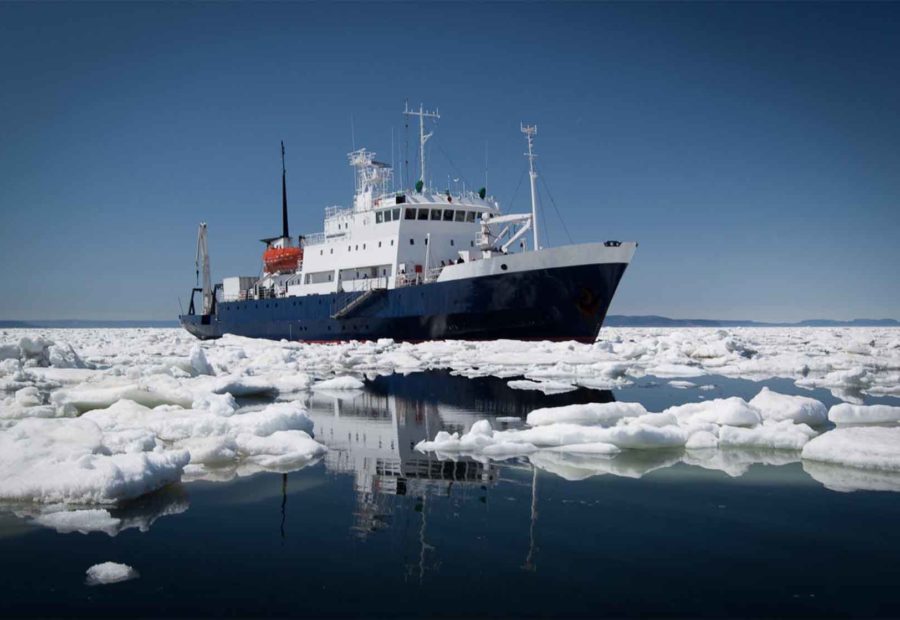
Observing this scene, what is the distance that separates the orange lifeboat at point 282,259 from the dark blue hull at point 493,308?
744 centimetres

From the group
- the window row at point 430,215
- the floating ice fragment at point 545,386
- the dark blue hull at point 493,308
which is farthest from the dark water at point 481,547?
the window row at point 430,215

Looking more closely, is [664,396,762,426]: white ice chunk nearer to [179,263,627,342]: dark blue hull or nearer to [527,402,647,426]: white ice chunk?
[527,402,647,426]: white ice chunk

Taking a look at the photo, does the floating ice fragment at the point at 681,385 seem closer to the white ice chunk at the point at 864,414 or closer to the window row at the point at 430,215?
the white ice chunk at the point at 864,414

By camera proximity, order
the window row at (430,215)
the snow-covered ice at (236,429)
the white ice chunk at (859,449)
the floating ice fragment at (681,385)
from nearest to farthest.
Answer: the snow-covered ice at (236,429), the white ice chunk at (859,449), the floating ice fragment at (681,385), the window row at (430,215)

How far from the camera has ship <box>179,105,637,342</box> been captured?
23.1m

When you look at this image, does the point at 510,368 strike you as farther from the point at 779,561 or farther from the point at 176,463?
the point at 779,561

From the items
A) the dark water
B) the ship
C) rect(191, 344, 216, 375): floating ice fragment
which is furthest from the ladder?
the dark water

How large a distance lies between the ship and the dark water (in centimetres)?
1646

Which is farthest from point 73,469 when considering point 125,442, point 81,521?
point 125,442

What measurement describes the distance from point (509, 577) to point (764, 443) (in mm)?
5049

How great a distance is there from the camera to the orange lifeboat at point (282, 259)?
3694cm

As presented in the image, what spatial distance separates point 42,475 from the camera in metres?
5.39

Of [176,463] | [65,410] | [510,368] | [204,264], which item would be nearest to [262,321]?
[204,264]

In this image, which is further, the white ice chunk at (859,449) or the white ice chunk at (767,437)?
the white ice chunk at (767,437)
